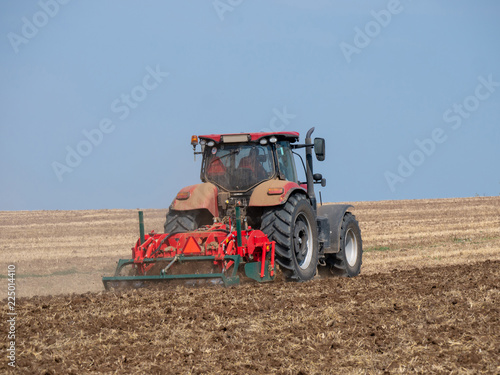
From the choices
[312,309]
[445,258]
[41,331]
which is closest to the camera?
[41,331]

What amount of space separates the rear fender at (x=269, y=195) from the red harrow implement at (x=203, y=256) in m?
0.41

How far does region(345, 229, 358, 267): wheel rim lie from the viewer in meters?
11.3

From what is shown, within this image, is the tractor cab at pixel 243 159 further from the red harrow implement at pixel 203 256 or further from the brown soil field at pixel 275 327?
the brown soil field at pixel 275 327

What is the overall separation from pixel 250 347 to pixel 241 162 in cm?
445

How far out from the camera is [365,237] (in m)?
18.2

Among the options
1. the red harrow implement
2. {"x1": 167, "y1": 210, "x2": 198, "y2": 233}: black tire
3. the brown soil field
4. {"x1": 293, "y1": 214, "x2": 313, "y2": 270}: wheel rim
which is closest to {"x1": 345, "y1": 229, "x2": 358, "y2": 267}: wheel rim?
the brown soil field

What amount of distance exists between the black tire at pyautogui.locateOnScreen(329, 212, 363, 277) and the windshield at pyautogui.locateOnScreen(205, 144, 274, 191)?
6.45ft

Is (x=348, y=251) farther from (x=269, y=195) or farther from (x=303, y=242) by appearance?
(x=269, y=195)

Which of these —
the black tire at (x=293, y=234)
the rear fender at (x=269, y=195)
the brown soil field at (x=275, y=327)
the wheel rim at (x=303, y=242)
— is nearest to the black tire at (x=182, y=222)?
the rear fender at (x=269, y=195)

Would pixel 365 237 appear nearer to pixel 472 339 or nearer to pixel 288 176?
pixel 288 176

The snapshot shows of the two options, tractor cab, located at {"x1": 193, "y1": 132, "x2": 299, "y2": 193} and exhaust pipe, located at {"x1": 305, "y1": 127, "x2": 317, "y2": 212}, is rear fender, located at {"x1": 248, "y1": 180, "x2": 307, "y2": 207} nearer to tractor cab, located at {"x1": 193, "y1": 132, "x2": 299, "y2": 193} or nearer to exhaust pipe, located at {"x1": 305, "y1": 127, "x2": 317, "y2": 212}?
tractor cab, located at {"x1": 193, "y1": 132, "x2": 299, "y2": 193}

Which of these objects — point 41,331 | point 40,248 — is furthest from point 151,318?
point 40,248

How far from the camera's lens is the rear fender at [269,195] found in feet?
28.6

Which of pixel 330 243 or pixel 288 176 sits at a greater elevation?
pixel 288 176
